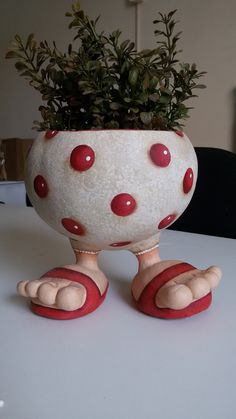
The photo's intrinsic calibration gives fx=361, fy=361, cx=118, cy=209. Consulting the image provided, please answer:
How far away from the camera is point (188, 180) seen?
352 millimetres

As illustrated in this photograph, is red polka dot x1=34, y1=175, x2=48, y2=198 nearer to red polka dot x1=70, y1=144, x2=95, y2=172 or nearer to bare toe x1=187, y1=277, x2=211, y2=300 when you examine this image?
red polka dot x1=70, y1=144, x2=95, y2=172

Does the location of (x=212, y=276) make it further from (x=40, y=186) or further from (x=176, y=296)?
(x=40, y=186)

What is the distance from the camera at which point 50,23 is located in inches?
93.6

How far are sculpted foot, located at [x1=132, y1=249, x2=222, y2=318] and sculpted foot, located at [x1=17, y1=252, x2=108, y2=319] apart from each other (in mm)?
46

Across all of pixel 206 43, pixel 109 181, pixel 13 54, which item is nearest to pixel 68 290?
pixel 109 181

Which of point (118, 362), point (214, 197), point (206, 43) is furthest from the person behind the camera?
point (206, 43)

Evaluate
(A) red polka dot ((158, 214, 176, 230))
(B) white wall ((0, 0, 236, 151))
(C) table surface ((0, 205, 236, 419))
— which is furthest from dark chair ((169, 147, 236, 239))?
(B) white wall ((0, 0, 236, 151))

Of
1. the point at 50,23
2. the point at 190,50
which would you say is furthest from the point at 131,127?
the point at 50,23

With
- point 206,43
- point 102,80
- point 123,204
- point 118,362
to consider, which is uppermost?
point 206,43

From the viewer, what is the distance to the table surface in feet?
0.79

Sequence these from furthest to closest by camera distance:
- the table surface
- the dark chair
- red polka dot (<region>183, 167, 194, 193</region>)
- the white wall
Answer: the white wall → the dark chair → red polka dot (<region>183, 167, 194, 193</region>) → the table surface

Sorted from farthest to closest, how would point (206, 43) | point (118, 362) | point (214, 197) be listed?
point (206, 43) < point (214, 197) < point (118, 362)

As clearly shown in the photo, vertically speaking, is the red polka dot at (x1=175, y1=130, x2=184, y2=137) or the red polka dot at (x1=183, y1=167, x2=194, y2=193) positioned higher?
the red polka dot at (x1=175, y1=130, x2=184, y2=137)

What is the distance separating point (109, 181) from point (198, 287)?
132mm
